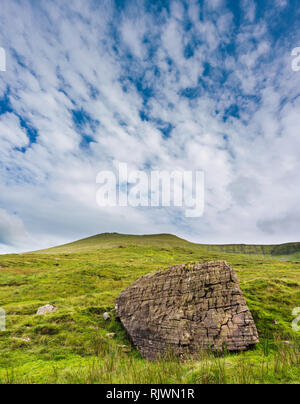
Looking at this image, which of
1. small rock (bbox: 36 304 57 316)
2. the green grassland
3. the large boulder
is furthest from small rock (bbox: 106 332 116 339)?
small rock (bbox: 36 304 57 316)

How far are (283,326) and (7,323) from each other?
Answer: 68.0 ft

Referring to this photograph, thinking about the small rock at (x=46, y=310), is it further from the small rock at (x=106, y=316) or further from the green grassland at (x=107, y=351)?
the small rock at (x=106, y=316)

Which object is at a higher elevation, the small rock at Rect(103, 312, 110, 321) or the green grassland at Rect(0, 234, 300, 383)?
the green grassland at Rect(0, 234, 300, 383)

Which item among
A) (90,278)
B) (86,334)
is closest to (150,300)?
(86,334)

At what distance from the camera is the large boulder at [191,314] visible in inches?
404

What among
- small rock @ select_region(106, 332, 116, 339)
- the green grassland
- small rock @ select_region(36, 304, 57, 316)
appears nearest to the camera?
the green grassland

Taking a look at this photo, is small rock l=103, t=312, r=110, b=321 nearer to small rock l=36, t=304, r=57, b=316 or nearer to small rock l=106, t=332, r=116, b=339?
small rock l=106, t=332, r=116, b=339

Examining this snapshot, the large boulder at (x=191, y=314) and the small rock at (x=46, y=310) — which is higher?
the large boulder at (x=191, y=314)

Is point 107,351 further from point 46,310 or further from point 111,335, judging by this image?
point 46,310

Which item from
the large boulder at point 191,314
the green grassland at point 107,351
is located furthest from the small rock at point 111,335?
the large boulder at point 191,314

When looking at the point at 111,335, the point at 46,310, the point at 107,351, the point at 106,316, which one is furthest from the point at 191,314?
the point at 46,310

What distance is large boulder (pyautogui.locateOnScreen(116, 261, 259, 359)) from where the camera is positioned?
10266 mm

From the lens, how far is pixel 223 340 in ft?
32.8
